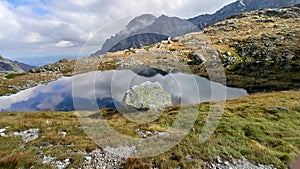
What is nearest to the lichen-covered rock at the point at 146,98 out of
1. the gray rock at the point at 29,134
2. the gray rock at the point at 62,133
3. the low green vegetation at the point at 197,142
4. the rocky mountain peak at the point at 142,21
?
the low green vegetation at the point at 197,142

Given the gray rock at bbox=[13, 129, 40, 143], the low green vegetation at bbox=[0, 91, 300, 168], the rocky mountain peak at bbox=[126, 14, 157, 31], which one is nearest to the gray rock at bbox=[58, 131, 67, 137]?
the low green vegetation at bbox=[0, 91, 300, 168]

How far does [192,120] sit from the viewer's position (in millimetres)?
17031

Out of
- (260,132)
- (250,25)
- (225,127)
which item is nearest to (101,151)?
(225,127)

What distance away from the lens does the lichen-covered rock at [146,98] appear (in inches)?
788

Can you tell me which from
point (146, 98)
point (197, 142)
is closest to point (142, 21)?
point (146, 98)

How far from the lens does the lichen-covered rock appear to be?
20.0 metres

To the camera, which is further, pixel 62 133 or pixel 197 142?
pixel 62 133

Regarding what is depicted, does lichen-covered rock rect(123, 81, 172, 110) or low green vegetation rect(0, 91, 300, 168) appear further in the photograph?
lichen-covered rock rect(123, 81, 172, 110)

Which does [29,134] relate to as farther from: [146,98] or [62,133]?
[146,98]

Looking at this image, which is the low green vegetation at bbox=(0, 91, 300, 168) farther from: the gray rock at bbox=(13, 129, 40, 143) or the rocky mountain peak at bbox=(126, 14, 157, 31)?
the rocky mountain peak at bbox=(126, 14, 157, 31)

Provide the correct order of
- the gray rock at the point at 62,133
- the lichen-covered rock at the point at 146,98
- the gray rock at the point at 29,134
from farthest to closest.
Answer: the lichen-covered rock at the point at 146,98, the gray rock at the point at 62,133, the gray rock at the point at 29,134

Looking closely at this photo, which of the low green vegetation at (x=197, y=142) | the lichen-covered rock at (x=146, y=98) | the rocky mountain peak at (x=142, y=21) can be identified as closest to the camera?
the low green vegetation at (x=197, y=142)

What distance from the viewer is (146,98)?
20.8 metres

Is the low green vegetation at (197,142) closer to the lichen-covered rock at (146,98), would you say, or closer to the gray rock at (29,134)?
the gray rock at (29,134)
